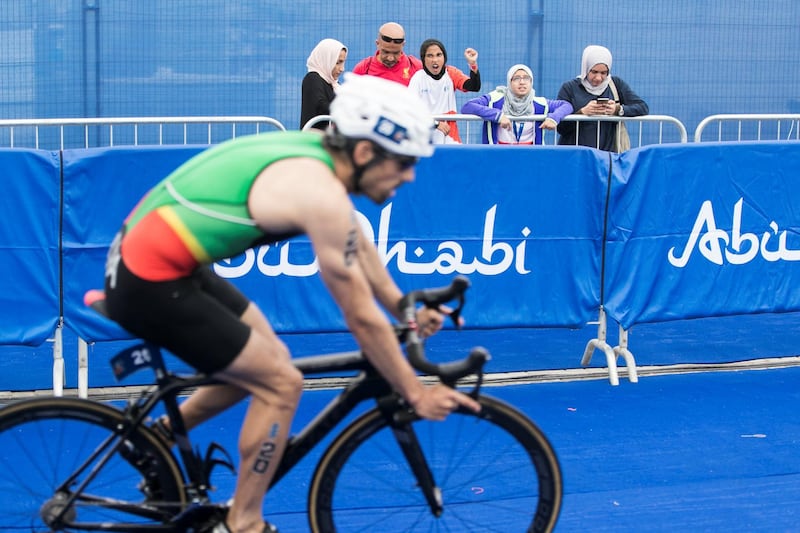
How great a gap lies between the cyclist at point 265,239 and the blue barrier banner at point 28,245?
10.3 ft

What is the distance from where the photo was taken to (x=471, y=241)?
7.33 m

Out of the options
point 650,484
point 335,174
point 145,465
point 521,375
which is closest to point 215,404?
point 145,465

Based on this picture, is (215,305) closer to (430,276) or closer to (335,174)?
(335,174)

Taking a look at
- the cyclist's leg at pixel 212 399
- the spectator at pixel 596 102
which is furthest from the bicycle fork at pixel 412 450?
the spectator at pixel 596 102

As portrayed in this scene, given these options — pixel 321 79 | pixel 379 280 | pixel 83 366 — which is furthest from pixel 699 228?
pixel 379 280

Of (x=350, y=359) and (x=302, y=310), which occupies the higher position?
(x=350, y=359)

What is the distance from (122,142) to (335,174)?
8.83 meters

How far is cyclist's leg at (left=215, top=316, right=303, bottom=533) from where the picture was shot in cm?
379

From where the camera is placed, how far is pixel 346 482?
216 inches

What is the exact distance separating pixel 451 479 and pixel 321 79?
16.1ft

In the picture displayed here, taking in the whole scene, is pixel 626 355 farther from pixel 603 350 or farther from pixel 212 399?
pixel 212 399

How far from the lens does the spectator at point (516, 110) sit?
29.5 feet

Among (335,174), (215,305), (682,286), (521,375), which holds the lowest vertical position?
(521,375)

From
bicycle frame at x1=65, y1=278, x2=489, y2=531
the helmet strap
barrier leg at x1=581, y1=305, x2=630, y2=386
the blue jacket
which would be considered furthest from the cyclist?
the blue jacket
